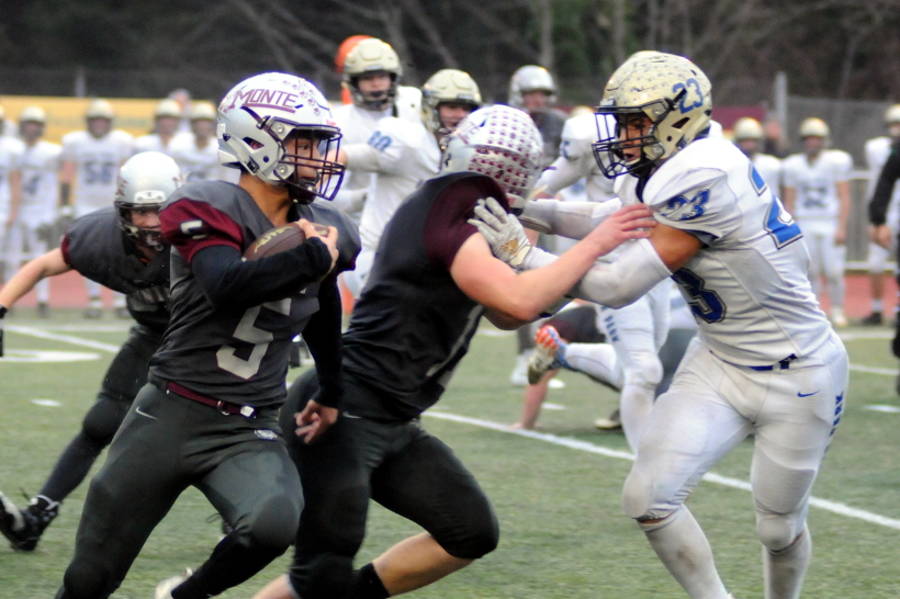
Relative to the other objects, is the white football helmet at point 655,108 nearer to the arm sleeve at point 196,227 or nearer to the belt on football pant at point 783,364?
the belt on football pant at point 783,364

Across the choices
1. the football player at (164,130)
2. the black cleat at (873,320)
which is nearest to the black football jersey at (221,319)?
the football player at (164,130)

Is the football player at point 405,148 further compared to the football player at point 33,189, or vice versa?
the football player at point 33,189

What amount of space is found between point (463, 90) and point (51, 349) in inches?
194

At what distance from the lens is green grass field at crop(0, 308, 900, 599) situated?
4930 millimetres

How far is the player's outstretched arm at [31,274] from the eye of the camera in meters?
5.16

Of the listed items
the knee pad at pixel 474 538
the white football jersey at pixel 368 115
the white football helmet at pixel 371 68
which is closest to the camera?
the knee pad at pixel 474 538

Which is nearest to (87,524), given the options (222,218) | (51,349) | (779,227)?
(222,218)

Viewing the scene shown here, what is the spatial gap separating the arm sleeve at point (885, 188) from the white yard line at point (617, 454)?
346 centimetres

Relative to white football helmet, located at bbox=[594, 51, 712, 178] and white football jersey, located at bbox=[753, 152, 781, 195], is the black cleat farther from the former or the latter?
white football helmet, located at bbox=[594, 51, 712, 178]

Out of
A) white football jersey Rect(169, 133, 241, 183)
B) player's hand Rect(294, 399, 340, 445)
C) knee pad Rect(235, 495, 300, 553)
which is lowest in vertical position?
white football jersey Rect(169, 133, 241, 183)

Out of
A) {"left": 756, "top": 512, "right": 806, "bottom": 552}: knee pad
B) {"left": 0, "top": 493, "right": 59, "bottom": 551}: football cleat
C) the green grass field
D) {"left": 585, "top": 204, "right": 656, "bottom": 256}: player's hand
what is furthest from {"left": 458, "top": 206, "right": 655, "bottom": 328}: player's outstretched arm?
{"left": 0, "top": 493, "right": 59, "bottom": 551}: football cleat

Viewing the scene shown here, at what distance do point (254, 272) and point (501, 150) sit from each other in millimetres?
Answer: 778

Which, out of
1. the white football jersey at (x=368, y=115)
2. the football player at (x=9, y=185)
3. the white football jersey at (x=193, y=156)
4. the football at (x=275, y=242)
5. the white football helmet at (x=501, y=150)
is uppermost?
the white football helmet at (x=501, y=150)

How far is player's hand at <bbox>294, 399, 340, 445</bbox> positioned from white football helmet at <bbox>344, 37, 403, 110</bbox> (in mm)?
4245
